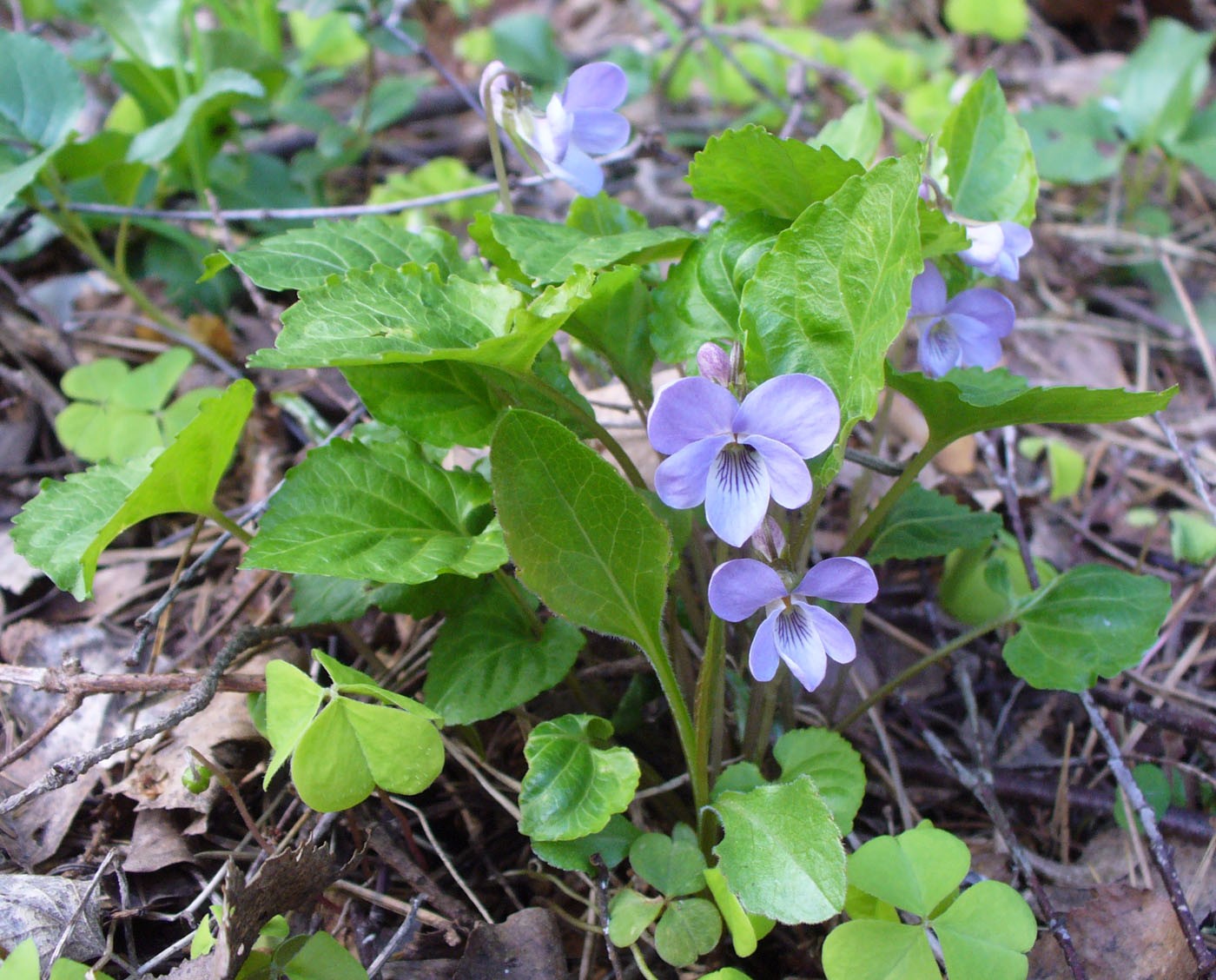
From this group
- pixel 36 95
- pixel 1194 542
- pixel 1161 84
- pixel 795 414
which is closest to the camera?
pixel 795 414

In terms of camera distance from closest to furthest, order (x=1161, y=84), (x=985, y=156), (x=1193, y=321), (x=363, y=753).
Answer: (x=363, y=753) → (x=985, y=156) → (x=1193, y=321) → (x=1161, y=84)

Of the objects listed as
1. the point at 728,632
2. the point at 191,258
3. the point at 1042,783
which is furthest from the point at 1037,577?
the point at 191,258

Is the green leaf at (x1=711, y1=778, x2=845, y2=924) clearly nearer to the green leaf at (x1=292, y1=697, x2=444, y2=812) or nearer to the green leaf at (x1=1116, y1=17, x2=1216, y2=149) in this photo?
the green leaf at (x1=292, y1=697, x2=444, y2=812)

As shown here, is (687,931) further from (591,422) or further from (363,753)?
(591,422)

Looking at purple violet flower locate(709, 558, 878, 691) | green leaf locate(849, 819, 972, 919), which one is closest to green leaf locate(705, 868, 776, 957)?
green leaf locate(849, 819, 972, 919)

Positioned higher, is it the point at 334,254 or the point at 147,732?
the point at 334,254

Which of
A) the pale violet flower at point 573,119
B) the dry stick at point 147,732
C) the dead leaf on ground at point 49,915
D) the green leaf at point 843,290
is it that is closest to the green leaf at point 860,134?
the pale violet flower at point 573,119

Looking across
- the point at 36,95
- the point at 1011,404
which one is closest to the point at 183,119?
the point at 36,95
